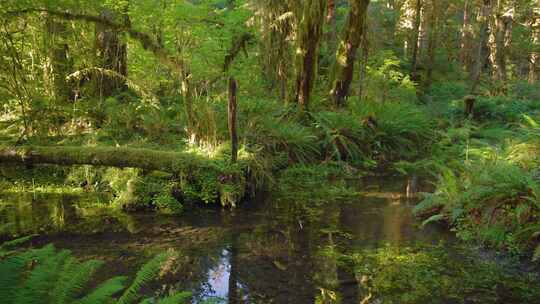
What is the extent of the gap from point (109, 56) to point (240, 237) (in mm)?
8194

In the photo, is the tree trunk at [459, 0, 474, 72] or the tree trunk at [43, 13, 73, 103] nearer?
the tree trunk at [43, 13, 73, 103]

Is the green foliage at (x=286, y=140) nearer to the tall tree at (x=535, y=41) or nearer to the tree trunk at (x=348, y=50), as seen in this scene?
the tree trunk at (x=348, y=50)

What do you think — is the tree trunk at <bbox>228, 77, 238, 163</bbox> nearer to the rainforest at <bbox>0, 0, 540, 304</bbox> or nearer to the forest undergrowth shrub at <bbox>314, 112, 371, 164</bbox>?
the rainforest at <bbox>0, 0, 540, 304</bbox>

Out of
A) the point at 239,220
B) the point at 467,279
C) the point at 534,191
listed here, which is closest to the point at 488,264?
the point at 467,279

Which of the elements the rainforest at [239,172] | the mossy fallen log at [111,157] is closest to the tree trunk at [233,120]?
the rainforest at [239,172]

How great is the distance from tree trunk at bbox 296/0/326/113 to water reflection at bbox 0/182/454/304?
444 cm

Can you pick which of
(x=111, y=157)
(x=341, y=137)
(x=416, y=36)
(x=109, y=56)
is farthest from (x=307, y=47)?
(x=416, y=36)

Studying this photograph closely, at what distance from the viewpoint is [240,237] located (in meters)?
5.75

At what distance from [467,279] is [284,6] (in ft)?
32.0

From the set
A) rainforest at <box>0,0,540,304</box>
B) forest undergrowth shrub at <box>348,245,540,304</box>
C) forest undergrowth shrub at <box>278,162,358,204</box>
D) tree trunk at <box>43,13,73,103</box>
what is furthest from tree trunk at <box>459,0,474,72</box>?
forest undergrowth shrub at <box>348,245,540,304</box>

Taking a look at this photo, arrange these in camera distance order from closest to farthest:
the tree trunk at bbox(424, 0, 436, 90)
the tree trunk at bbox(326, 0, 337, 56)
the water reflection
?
the water reflection → the tree trunk at bbox(326, 0, 337, 56) → the tree trunk at bbox(424, 0, 436, 90)

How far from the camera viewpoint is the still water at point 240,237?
434cm

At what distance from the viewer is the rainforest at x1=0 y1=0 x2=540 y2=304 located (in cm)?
431

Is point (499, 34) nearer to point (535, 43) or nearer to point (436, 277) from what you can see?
point (535, 43)
